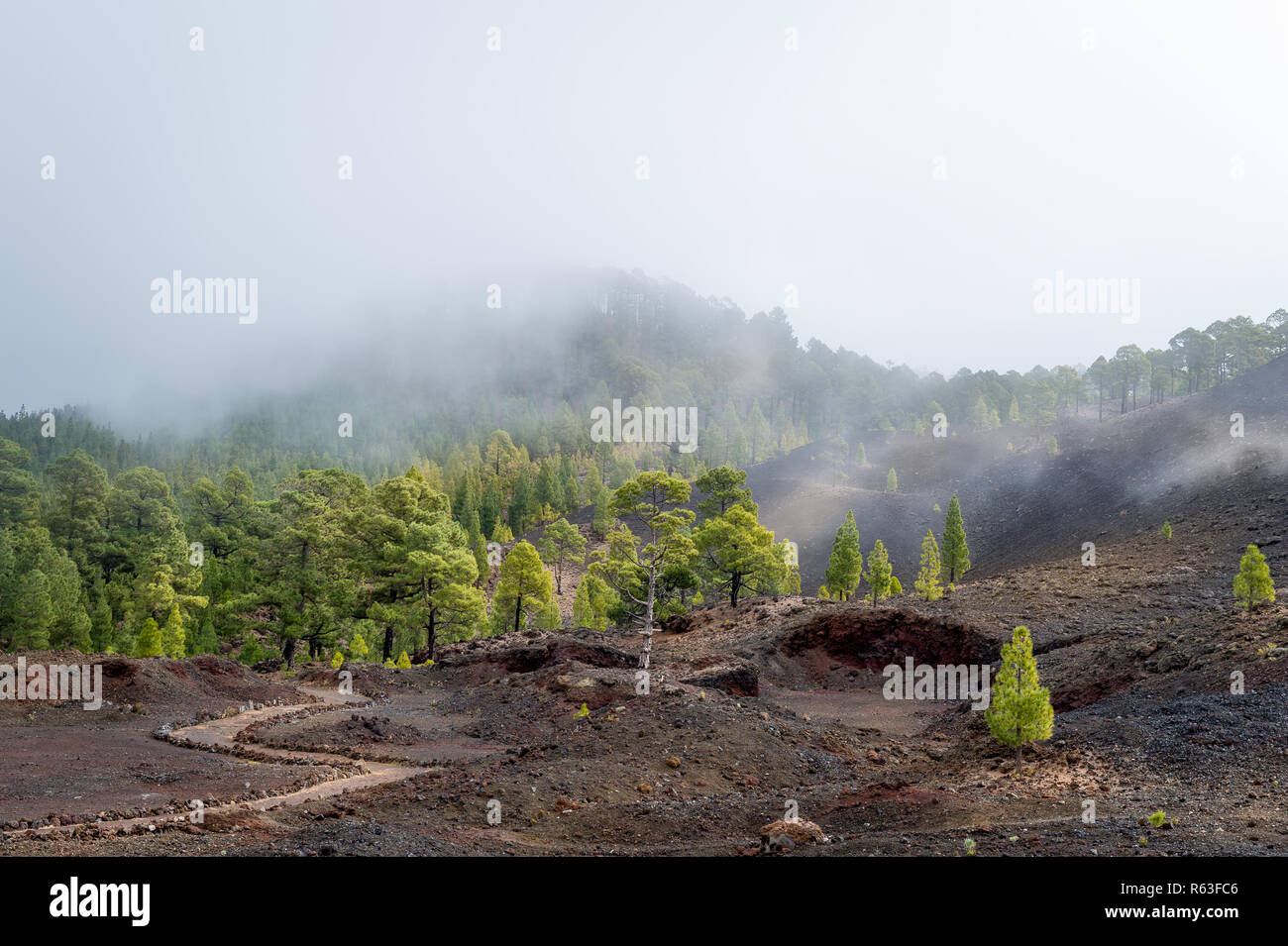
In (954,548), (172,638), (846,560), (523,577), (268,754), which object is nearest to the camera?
(268,754)

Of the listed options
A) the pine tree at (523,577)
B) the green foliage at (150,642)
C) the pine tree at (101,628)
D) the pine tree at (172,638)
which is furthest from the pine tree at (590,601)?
the green foliage at (150,642)

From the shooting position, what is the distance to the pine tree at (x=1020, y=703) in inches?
691

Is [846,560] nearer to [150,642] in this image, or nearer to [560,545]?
[150,642]

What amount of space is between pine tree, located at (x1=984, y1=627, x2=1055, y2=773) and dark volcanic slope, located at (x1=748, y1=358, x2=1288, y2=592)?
3850 cm

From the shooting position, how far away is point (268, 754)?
21.8 m

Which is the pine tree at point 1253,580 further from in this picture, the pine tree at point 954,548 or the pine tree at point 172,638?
the pine tree at point 172,638

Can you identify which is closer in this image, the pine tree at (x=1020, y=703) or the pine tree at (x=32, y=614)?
the pine tree at (x=1020, y=703)

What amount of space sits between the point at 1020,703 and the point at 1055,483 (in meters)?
73.6

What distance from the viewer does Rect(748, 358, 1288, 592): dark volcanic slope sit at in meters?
62.0

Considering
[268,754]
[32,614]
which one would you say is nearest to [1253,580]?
[268,754]

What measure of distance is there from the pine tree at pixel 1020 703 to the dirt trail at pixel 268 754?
1329 centimetres

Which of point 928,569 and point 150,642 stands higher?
point 928,569
